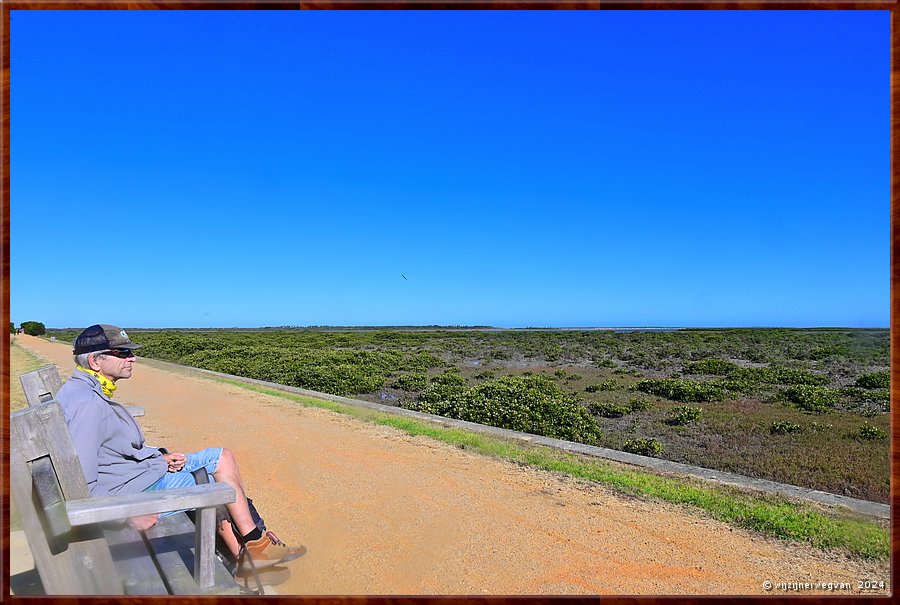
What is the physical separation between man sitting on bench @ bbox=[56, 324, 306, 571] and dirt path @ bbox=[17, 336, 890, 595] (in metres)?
0.68

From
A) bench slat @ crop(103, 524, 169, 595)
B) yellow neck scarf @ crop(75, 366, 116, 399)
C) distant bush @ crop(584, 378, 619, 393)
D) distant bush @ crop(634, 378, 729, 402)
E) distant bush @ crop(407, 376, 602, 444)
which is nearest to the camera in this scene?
bench slat @ crop(103, 524, 169, 595)

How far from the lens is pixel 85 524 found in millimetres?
1990

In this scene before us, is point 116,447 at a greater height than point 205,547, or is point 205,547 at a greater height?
point 116,447

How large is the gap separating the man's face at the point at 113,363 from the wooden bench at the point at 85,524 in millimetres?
683

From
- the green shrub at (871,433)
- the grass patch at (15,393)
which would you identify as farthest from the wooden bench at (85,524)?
the green shrub at (871,433)

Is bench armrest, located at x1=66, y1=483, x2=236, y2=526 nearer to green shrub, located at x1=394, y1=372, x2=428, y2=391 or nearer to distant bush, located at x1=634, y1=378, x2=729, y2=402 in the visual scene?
green shrub, located at x1=394, y1=372, x2=428, y2=391

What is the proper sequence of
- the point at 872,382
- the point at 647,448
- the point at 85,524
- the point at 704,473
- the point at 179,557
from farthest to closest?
the point at 872,382 → the point at 647,448 → the point at 704,473 → the point at 179,557 → the point at 85,524

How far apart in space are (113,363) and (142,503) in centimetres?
93

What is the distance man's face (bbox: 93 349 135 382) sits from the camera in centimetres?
270

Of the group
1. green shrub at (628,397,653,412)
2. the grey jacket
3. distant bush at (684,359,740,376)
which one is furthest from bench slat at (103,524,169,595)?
distant bush at (684,359,740,376)

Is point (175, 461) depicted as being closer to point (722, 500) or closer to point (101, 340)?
point (101, 340)

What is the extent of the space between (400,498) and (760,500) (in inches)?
105

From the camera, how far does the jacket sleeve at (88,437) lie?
2.37m

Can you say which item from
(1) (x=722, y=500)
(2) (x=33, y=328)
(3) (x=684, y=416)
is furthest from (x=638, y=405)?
(2) (x=33, y=328)
